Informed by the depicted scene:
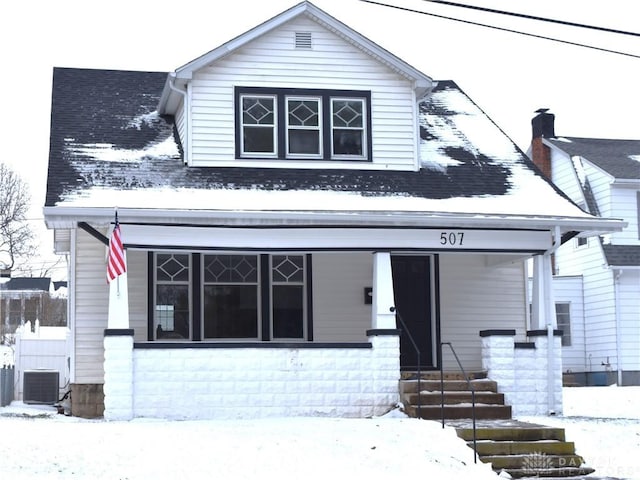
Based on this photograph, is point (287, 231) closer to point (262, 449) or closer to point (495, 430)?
point (495, 430)

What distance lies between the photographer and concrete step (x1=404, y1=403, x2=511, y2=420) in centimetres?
1656

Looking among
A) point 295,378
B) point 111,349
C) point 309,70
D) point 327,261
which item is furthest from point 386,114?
point 111,349

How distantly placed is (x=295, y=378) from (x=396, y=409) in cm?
166

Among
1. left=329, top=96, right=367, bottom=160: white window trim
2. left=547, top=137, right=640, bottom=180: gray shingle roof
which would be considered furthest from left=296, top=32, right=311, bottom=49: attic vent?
left=547, top=137, right=640, bottom=180: gray shingle roof

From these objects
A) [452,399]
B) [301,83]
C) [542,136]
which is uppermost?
[542,136]

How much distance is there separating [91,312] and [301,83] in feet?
17.7

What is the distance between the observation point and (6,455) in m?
12.4

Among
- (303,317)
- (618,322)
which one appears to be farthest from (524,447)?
(618,322)

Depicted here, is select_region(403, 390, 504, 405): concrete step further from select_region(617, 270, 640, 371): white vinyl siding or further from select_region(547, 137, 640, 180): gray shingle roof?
select_region(547, 137, 640, 180): gray shingle roof

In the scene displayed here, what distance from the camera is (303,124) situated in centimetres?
1953

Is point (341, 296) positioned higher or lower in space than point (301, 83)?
lower

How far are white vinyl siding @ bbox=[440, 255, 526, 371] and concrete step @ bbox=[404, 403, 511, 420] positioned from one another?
128 inches

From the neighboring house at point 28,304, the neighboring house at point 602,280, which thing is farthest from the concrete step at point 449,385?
the neighboring house at point 28,304

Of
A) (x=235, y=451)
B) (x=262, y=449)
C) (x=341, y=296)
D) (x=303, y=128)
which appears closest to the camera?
(x=235, y=451)
